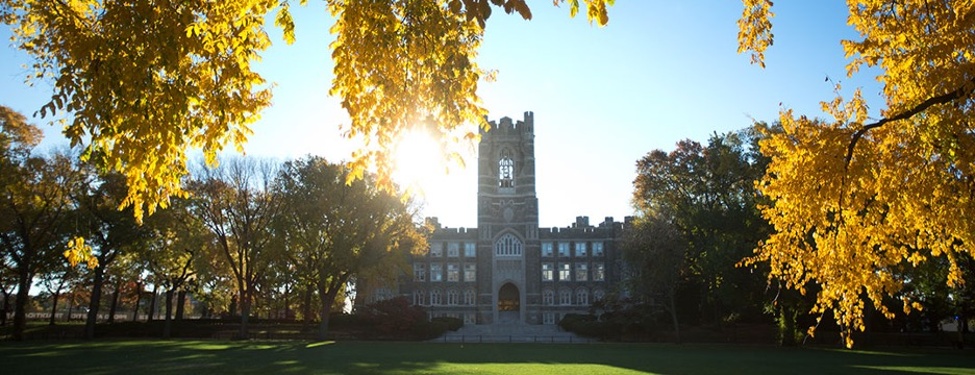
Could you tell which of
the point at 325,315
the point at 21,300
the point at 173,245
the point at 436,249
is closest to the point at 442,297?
the point at 436,249

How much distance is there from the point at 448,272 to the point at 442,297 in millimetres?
2610

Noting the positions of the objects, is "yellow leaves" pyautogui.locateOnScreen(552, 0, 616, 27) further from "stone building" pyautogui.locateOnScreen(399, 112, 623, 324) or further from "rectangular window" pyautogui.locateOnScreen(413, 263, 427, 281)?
"rectangular window" pyautogui.locateOnScreen(413, 263, 427, 281)

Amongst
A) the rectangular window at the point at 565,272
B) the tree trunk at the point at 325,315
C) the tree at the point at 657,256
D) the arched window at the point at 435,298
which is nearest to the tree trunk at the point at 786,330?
the tree at the point at 657,256

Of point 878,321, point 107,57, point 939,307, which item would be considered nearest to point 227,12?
point 107,57

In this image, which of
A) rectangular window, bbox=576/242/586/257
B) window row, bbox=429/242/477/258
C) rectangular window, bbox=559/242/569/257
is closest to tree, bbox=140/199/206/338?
window row, bbox=429/242/477/258

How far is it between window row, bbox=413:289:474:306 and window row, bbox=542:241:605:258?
28.9 feet

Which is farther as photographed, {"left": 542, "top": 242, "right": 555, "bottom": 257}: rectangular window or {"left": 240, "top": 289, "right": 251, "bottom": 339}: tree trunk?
{"left": 542, "top": 242, "right": 555, "bottom": 257}: rectangular window

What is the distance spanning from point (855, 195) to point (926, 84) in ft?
4.57

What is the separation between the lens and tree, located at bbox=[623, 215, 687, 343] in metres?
37.6

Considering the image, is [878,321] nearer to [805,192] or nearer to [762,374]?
[762,374]

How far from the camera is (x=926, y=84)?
6957mm

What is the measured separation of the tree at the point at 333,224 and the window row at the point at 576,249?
3044 cm

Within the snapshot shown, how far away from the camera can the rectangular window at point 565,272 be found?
6625cm

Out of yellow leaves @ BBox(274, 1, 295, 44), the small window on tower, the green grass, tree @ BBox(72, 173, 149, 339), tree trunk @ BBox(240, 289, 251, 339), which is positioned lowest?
the green grass
